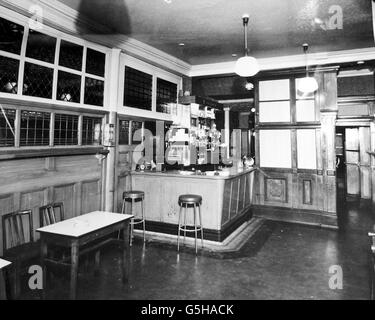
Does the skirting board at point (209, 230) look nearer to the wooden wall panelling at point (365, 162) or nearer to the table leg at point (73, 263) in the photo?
the table leg at point (73, 263)

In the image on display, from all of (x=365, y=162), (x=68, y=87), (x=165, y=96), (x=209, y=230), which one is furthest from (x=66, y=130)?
(x=365, y=162)

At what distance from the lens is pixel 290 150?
6.29 m

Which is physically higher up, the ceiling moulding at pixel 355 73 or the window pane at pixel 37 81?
the ceiling moulding at pixel 355 73

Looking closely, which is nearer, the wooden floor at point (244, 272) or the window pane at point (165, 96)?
the wooden floor at point (244, 272)


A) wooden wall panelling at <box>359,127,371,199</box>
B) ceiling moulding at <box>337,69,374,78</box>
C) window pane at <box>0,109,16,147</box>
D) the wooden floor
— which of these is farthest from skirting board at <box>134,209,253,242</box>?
wooden wall panelling at <box>359,127,371,199</box>

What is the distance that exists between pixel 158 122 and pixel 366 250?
14.7ft

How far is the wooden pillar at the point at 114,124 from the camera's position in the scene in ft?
15.9

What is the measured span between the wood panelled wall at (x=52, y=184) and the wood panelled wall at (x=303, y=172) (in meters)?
3.72

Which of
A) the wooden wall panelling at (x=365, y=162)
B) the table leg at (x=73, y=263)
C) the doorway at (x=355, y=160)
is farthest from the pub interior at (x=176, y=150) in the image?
the doorway at (x=355, y=160)

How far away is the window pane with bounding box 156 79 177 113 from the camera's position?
639 cm

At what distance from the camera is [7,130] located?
3.41 meters

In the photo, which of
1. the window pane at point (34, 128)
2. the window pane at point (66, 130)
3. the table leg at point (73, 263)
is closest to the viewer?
the table leg at point (73, 263)

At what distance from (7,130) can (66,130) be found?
2.91 feet
